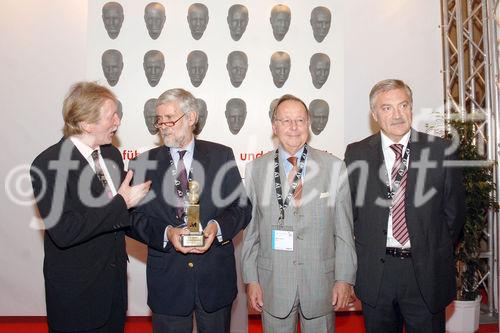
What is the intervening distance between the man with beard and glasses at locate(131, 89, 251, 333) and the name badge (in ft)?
0.71

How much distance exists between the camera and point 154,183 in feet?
8.38

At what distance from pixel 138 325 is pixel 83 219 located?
2.87 m

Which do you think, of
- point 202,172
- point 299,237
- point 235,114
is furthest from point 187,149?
point 235,114

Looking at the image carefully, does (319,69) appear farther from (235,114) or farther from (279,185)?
(279,185)

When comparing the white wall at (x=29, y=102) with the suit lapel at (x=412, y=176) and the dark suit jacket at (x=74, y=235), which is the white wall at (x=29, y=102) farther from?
the dark suit jacket at (x=74, y=235)

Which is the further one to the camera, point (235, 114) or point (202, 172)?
point (235, 114)

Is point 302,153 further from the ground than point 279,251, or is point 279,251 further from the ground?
point 302,153

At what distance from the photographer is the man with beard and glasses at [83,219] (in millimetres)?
2191

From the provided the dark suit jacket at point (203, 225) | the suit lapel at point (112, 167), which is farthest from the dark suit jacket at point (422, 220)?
the suit lapel at point (112, 167)

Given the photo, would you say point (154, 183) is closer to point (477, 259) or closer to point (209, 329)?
point (209, 329)

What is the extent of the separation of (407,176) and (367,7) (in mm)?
3075

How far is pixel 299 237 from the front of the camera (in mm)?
2455

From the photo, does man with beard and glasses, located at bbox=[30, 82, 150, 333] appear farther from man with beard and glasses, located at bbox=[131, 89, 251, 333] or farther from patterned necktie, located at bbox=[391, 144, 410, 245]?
patterned necktie, located at bbox=[391, 144, 410, 245]

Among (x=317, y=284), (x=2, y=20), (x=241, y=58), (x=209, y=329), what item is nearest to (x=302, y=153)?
(x=317, y=284)
